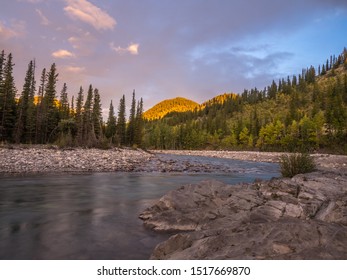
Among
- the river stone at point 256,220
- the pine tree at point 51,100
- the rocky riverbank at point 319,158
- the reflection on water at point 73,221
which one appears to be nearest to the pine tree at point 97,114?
the pine tree at point 51,100

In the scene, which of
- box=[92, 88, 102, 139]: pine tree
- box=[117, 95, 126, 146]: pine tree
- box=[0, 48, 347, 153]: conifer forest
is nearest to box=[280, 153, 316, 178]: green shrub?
box=[0, 48, 347, 153]: conifer forest

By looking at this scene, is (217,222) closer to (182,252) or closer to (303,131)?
(182,252)

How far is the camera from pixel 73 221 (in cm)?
839

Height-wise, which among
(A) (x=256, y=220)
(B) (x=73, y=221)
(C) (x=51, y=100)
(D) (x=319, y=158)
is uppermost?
(C) (x=51, y=100)

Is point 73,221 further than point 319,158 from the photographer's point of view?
No

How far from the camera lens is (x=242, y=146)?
94.6m

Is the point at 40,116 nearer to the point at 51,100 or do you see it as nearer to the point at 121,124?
the point at 51,100

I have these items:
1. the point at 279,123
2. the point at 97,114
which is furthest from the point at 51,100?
the point at 279,123

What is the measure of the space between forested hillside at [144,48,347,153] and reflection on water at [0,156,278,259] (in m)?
52.7

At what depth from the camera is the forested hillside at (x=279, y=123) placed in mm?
70688

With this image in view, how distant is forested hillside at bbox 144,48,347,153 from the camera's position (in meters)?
70.7

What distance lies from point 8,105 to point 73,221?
41.0m
